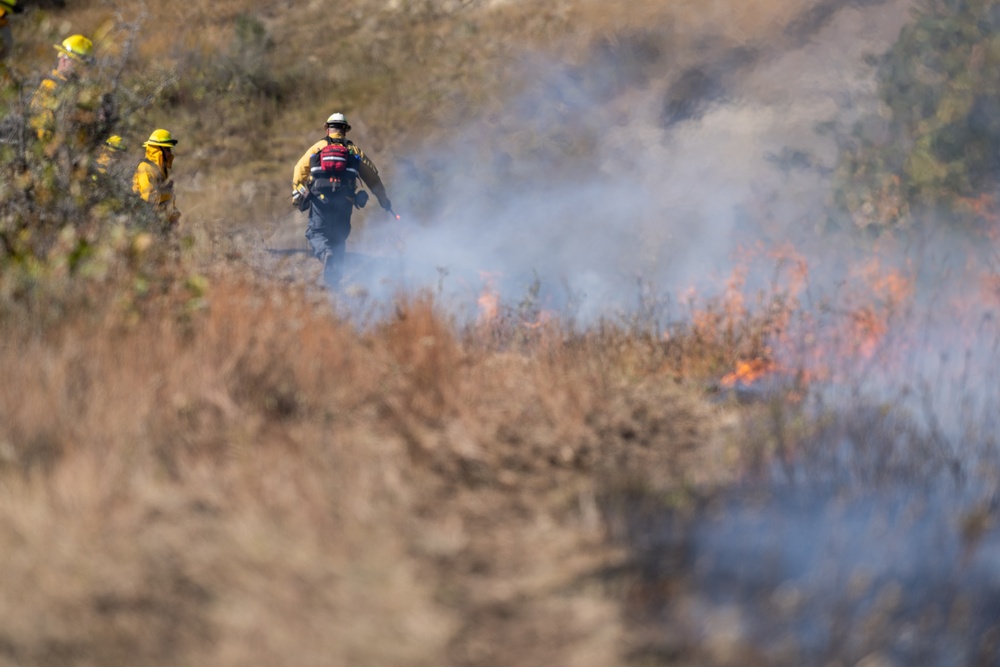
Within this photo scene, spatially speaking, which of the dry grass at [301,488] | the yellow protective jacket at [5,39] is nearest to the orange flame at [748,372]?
the dry grass at [301,488]

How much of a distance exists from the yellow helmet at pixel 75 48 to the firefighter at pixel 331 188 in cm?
209

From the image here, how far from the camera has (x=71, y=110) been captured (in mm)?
5781

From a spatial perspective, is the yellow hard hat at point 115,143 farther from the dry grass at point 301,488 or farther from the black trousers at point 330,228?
the black trousers at point 330,228

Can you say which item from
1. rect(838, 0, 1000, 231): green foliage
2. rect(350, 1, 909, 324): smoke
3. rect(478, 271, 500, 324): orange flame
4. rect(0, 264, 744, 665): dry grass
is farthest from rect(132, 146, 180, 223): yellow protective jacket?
rect(838, 0, 1000, 231): green foliage

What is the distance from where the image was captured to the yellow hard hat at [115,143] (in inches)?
249

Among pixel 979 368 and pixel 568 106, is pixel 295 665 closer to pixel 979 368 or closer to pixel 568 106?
pixel 979 368

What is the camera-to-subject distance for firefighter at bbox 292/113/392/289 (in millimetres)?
9383

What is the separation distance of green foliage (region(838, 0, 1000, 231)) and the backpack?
183 inches

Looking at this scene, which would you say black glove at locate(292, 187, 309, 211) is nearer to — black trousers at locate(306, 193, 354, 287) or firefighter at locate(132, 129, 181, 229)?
black trousers at locate(306, 193, 354, 287)

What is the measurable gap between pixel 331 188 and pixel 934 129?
5420 millimetres

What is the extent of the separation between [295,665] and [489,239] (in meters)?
10.8

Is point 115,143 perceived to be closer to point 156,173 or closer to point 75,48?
point 75,48

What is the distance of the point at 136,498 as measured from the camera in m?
3.04

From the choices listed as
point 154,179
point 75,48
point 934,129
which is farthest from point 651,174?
point 75,48
